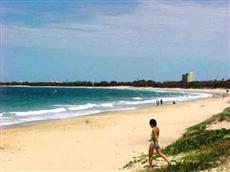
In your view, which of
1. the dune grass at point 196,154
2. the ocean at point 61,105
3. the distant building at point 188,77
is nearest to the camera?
the dune grass at point 196,154

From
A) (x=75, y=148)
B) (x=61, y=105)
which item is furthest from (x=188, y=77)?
(x=75, y=148)

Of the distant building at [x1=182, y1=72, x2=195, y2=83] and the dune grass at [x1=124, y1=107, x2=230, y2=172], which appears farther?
the distant building at [x1=182, y1=72, x2=195, y2=83]

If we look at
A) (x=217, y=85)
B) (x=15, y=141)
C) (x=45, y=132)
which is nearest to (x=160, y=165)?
(x=15, y=141)

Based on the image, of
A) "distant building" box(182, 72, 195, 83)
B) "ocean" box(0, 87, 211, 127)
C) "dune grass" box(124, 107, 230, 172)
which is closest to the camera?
"dune grass" box(124, 107, 230, 172)

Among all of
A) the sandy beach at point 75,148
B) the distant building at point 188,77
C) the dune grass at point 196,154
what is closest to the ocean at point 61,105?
the sandy beach at point 75,148

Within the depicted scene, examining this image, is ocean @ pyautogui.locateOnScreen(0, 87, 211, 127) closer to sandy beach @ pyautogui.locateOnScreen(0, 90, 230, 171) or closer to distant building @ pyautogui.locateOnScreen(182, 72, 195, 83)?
sandy beach @ pyautogui.locateOnScreen(0, 90, 230, 171)

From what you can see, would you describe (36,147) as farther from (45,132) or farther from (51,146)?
(45,132)

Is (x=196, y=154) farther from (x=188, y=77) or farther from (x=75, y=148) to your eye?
(x=188, y=77)

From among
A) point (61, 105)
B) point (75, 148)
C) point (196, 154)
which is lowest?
point (61, 105)

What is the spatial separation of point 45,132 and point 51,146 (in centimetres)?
571

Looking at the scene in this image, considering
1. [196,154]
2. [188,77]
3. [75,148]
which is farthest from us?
[188,77]

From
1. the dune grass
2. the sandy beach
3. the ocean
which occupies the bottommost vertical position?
the ocean

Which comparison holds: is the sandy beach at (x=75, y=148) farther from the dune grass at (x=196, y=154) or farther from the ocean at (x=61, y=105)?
the ocean at (x=61, y=105)

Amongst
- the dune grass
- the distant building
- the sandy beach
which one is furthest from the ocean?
the distant building
